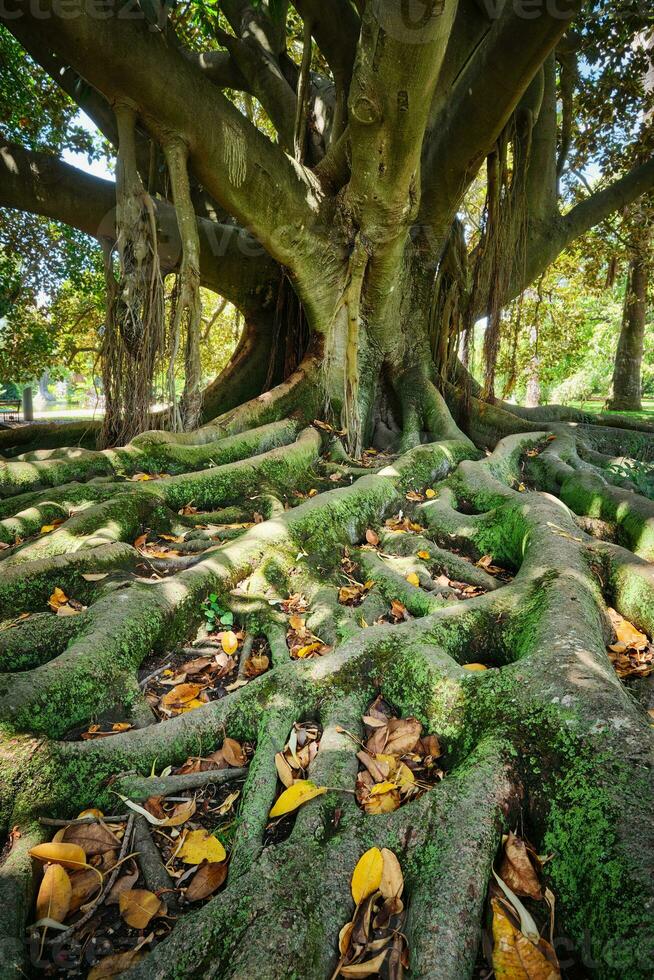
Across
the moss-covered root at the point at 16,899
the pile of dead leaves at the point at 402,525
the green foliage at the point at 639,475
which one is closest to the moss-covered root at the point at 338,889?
the moss-covered root at the point at 16,899

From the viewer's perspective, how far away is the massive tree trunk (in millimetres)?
1125

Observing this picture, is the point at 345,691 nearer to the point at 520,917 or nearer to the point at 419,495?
the point at 520,917

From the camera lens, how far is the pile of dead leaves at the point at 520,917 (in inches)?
38.8

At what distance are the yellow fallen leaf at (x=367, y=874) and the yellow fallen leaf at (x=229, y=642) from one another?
100 centimetres

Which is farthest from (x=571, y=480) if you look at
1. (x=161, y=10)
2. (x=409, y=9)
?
(x=161, y=10)

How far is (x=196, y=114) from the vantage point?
3.27 m

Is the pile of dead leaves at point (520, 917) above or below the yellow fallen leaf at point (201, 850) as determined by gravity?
above

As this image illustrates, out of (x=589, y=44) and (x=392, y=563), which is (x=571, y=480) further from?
(x=589, y=44)

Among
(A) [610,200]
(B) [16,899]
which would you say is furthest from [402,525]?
(A) [610,200]

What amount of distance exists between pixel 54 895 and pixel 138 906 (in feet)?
0.63

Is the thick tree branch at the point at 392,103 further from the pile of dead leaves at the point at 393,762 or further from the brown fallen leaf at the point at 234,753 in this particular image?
the brown fallen leaf at the point at 234,753

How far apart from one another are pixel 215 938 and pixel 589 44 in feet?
26.0

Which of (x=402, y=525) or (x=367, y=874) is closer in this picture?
(x=367, y=874)

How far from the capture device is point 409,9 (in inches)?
97.3
